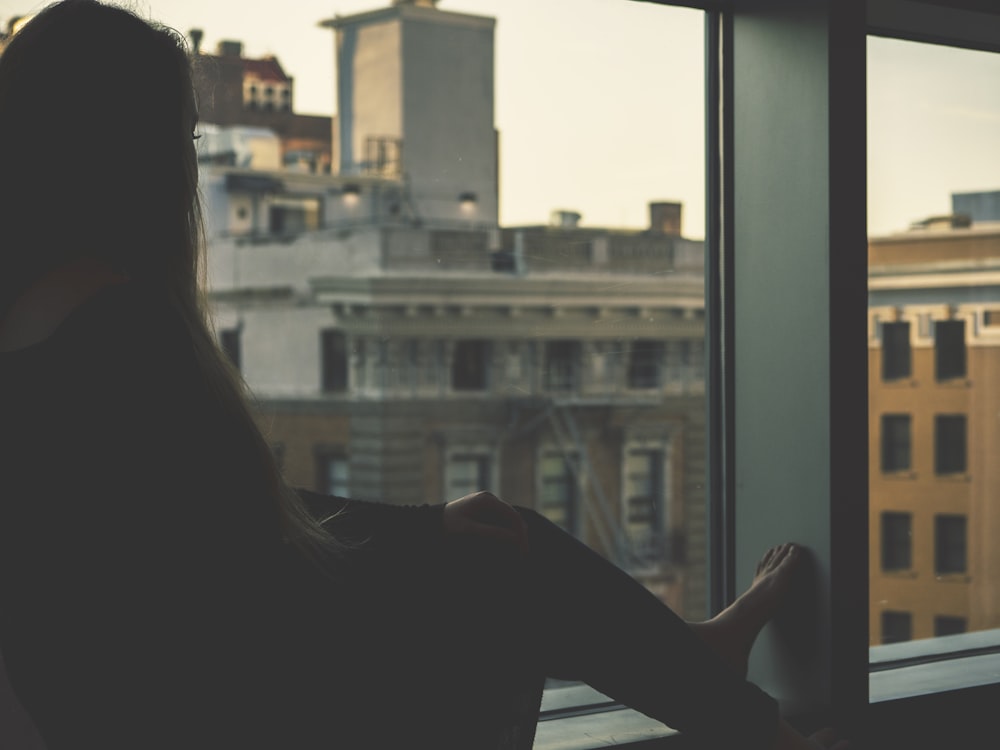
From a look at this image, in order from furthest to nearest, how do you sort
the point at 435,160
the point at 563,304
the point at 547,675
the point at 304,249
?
the point at 304,249
the point at 563,304
the point at 435,160
the point at 547,675

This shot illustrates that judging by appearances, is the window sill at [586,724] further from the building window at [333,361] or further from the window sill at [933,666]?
the building window at [333,361]

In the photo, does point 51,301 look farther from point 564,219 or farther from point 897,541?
point 564,219

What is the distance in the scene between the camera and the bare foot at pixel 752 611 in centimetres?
120

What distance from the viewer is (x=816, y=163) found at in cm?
134

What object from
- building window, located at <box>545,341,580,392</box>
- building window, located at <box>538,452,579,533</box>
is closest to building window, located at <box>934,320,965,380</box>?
building window, located at <box>545,341,580,392</box>

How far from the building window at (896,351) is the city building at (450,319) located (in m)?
0.35

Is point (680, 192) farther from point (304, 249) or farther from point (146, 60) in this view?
point (304, 249)

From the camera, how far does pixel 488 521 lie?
900 mm

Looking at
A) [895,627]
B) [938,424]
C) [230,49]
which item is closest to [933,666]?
[895,627]

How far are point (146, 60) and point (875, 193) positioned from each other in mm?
1424

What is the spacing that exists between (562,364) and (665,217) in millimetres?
1906

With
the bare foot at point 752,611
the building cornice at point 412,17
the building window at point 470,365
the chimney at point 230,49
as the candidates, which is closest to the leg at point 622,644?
the bare foot at point 752,611

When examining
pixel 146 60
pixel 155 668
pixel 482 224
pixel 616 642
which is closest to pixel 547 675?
pixel 616 642

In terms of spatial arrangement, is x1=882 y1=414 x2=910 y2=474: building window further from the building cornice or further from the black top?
the building cornice
